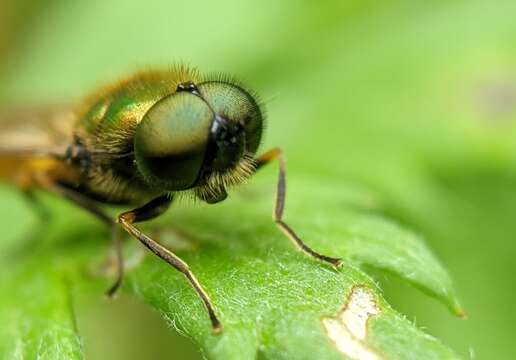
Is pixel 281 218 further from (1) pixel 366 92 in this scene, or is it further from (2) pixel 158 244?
(1) pixel 366 92

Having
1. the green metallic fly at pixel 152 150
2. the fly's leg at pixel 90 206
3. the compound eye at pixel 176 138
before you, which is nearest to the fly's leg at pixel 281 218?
the green metallic fly at pixel 152 150

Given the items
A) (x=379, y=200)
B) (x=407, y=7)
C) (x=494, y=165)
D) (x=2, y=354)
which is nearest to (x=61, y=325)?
(x=2, y=354)

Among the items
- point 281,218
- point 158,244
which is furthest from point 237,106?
point 158,244

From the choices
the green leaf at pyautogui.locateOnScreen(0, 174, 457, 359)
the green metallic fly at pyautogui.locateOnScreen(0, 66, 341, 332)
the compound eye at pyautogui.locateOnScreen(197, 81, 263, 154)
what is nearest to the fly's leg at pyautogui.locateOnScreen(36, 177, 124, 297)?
the green metallic fly at pyautogui.locateOnScreen(0, 66, 341, 332)

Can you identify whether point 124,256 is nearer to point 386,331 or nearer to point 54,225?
point 54,225

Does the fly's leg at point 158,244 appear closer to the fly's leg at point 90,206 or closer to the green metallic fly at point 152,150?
the green metallic fly at point 152,150
